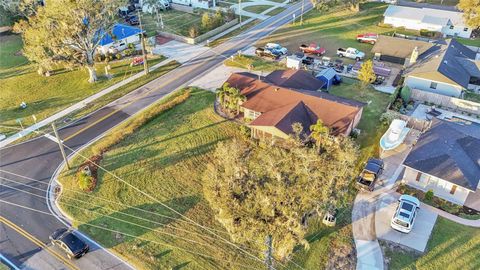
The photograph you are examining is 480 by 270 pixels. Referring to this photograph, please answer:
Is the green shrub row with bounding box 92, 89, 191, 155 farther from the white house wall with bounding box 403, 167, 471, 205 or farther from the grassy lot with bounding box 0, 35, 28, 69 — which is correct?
the grassy lot with bounding box 0, 35, 28, 69

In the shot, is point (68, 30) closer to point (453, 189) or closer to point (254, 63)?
point (254, 63)

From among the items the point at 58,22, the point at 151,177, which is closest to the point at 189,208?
the point at 151,177

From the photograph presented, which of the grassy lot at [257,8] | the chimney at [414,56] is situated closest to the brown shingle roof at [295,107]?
the chimney at [414,56]

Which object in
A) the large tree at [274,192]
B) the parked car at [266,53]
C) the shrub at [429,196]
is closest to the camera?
the large tree at [274,192]

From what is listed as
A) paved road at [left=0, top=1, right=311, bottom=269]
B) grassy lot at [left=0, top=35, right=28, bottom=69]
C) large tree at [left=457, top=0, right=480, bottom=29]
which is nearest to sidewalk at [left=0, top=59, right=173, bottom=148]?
paved road at [left=0, top=1, right=311, bottom=269]

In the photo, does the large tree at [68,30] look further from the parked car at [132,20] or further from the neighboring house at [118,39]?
the parked car at [132,20]

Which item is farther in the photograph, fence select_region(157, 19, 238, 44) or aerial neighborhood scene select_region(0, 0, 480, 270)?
fence select_region(157, 19, 238, 44)

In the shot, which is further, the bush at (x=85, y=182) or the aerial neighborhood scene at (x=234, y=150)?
the bush at (x=85, y=182)
